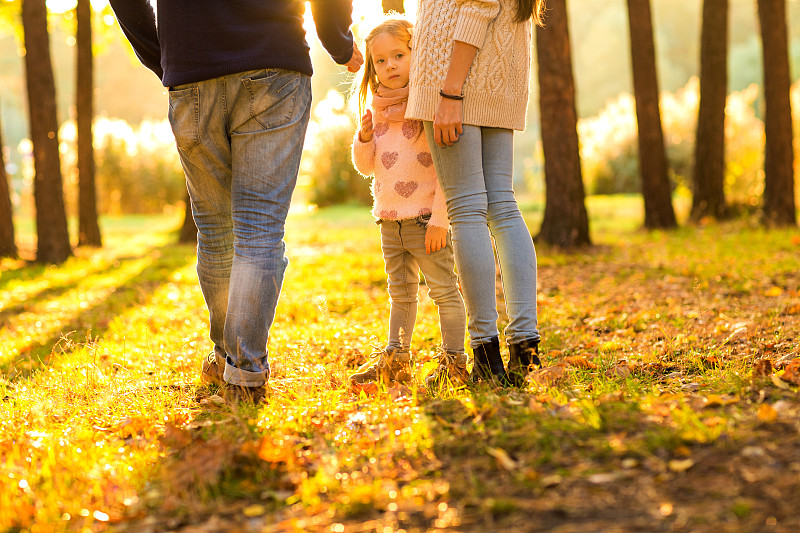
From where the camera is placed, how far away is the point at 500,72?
8.81ft

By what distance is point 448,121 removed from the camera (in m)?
2.59

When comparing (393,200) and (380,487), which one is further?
(393,200)

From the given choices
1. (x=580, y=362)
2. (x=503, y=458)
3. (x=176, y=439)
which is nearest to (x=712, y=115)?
(x=580, y=362)

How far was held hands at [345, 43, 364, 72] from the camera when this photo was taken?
2.80 meters

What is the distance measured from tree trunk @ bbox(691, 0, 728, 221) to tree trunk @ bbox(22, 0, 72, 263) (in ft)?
27.1

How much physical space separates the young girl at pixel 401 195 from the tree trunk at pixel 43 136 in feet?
22.0

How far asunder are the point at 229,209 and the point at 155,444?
980mm

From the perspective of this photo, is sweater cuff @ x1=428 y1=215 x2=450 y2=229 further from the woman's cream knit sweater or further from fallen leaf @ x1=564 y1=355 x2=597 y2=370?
fallen leaf @ x1=564 y1=355 x2=597 y2=370

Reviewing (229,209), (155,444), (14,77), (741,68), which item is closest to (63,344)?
(229,209)

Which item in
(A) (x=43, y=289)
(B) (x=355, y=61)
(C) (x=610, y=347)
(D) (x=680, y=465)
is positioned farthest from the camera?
(A) (x=43, y=289)

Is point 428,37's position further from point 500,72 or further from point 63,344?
point 63,344

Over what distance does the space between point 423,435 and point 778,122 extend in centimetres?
814

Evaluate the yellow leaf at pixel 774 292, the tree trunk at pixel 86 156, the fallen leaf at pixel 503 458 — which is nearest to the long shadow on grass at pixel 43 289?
the tree trunk at pixel 86 156

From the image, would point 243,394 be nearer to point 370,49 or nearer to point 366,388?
point 366,388
